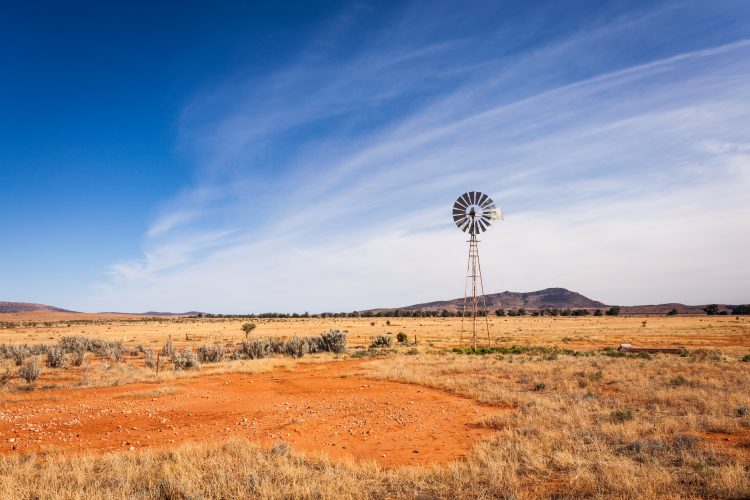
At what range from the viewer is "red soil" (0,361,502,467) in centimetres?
1034

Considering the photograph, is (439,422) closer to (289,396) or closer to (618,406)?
(618,406)

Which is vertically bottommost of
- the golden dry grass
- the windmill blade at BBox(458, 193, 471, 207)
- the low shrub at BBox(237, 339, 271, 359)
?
the golden dry grass

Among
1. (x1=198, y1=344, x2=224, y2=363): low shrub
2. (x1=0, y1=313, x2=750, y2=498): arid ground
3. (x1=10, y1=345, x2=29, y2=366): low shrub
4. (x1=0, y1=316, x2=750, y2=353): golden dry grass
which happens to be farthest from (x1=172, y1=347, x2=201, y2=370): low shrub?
(x1=0, y1=316, x2=750, y2=353): golden dry grass

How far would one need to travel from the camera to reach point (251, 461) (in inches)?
332

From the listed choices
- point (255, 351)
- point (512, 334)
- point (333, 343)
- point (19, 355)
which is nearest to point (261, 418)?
point (255, 351)

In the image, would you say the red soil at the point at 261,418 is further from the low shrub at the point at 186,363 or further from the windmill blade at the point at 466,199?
the windmill blade at the point at 466,199

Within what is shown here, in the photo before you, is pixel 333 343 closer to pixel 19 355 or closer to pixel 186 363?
pixel 186 363

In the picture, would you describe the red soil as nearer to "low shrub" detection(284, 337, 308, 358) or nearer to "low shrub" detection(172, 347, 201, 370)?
"low shrub" detection(172, 347, 201, 370)

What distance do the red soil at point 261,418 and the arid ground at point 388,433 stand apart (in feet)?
0.23

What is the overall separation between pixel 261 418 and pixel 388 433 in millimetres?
4187

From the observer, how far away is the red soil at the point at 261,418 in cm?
1034

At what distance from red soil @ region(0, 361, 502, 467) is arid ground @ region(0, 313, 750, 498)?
0.23 feet

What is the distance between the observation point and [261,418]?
517 inches

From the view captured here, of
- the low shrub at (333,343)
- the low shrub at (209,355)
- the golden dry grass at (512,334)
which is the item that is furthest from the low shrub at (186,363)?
the golden dry grass at (512,334)
